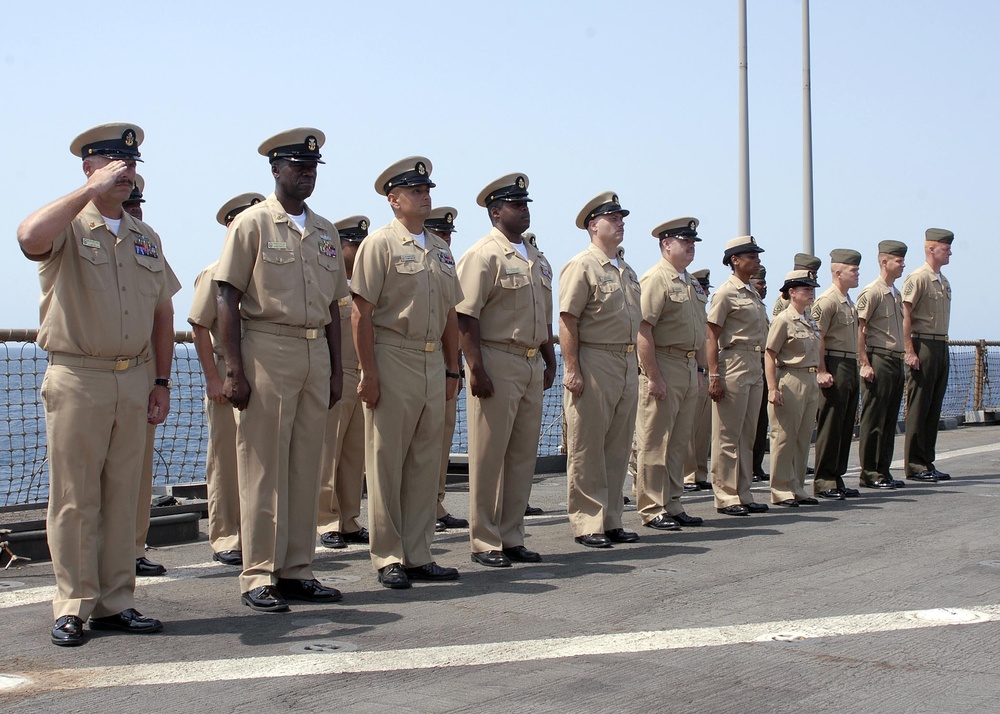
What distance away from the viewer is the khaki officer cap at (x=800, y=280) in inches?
404

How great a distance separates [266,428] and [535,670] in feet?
6.88

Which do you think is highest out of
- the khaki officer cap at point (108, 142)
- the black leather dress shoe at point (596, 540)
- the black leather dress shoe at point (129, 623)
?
the khaki officer cap at point (108, 142)

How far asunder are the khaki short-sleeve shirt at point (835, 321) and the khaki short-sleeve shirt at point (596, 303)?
10.5 ft

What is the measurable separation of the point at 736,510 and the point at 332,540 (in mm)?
3329

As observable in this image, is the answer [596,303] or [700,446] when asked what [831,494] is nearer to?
[700,446]

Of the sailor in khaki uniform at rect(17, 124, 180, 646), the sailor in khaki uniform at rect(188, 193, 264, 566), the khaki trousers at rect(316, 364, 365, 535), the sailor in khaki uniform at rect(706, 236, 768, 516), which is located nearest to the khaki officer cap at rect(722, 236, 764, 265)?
the sailor in khaki uniform at rect(706, 236, 768, 516)

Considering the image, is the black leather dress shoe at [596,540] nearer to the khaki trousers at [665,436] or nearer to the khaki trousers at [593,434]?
the khaki trousers at [593,434]

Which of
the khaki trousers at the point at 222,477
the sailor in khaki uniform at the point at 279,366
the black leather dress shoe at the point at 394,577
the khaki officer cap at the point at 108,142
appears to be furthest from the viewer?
the khaki trousers at the point at 222,477

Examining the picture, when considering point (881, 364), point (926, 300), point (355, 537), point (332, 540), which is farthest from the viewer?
point (926, 300)

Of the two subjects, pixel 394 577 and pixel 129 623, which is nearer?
pixel 129 623

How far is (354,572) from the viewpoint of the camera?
23.1 feet

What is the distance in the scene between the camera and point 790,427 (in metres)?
10.0

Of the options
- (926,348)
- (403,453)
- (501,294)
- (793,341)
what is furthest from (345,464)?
(926,348)

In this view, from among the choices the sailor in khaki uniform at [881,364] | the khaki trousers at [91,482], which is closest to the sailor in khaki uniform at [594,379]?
the khaki trousers at [91,482]
